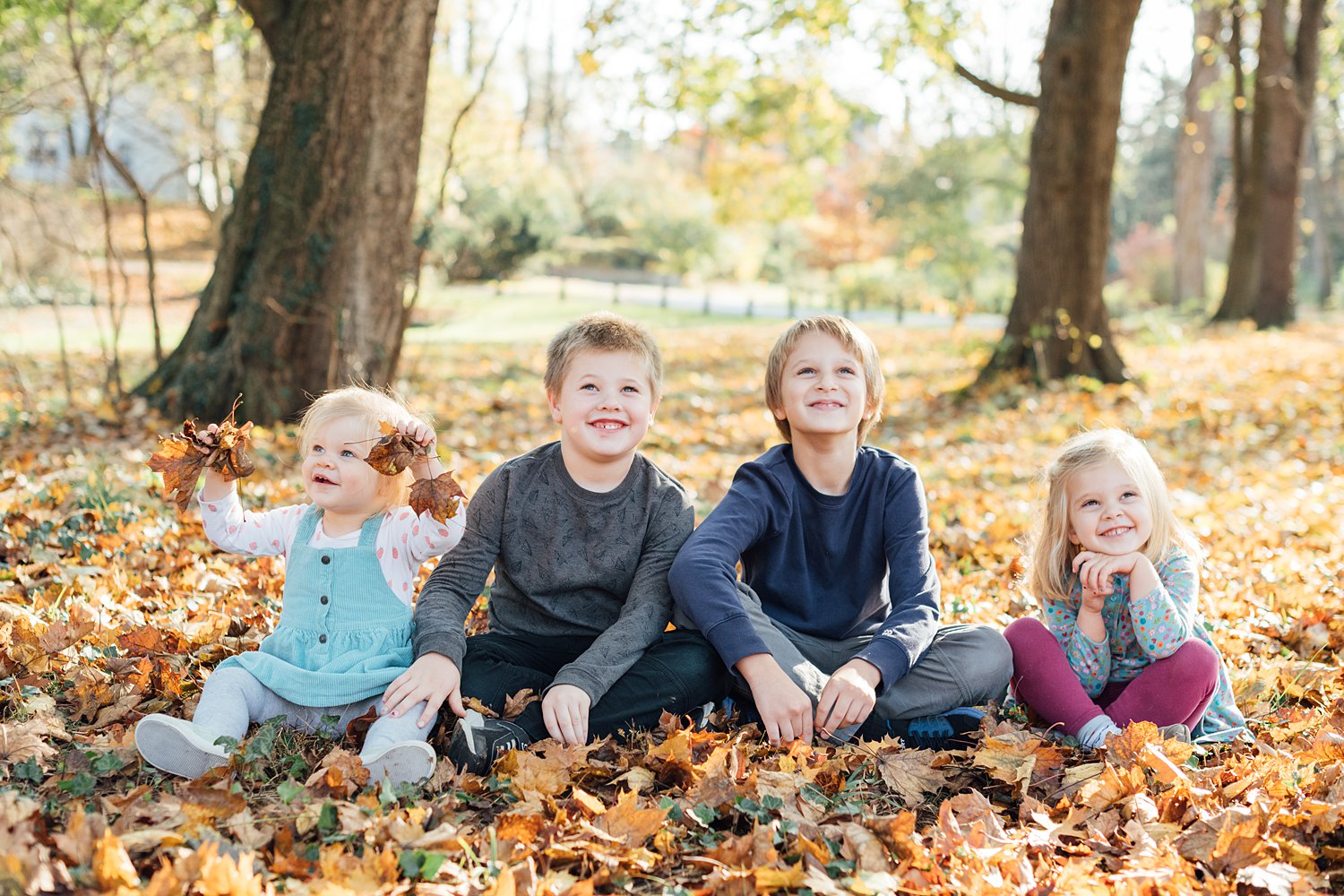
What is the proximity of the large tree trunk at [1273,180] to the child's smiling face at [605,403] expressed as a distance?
55.7 ft

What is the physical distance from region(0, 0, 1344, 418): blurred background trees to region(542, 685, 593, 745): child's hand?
4.49m

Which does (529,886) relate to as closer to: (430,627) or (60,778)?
(430,627)

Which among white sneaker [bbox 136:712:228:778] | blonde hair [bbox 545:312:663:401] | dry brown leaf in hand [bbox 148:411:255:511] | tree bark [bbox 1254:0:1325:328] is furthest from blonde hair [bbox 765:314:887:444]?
tree bark [bbox 1254:0:1325:328]

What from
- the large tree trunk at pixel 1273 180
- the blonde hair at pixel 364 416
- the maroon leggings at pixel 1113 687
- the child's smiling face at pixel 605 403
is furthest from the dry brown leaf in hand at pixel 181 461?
the large tree trunk at pixel 1273 180

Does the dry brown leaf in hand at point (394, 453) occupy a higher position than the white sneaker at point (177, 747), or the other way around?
the dry brown leaf in hand at point (394, 453)

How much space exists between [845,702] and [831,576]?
58 cm

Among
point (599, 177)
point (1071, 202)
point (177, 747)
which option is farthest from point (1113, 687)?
point (599, 177)

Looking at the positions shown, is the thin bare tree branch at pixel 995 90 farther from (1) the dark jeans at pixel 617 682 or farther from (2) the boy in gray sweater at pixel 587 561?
(1) the dark jeans at pixel 617 682

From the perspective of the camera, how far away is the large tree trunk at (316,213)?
6492 mm

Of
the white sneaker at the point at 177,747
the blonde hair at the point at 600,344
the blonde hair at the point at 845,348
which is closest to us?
the white sneaker at the point at 177,747

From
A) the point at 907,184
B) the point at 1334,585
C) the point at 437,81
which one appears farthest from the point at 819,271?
the point at 1334,585

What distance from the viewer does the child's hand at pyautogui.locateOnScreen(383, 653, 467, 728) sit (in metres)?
2.62

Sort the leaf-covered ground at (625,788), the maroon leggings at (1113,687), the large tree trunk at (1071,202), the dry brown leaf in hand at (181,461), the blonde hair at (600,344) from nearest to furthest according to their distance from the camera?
the leaf-covered ground at (625,788) → the dry brown leaf in hand at (181,461) → the maroon leggings at (1113,687) → the blonde hair at (600,344) → the large tree trunk at (1071,202)

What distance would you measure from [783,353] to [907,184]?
24.4 metres
